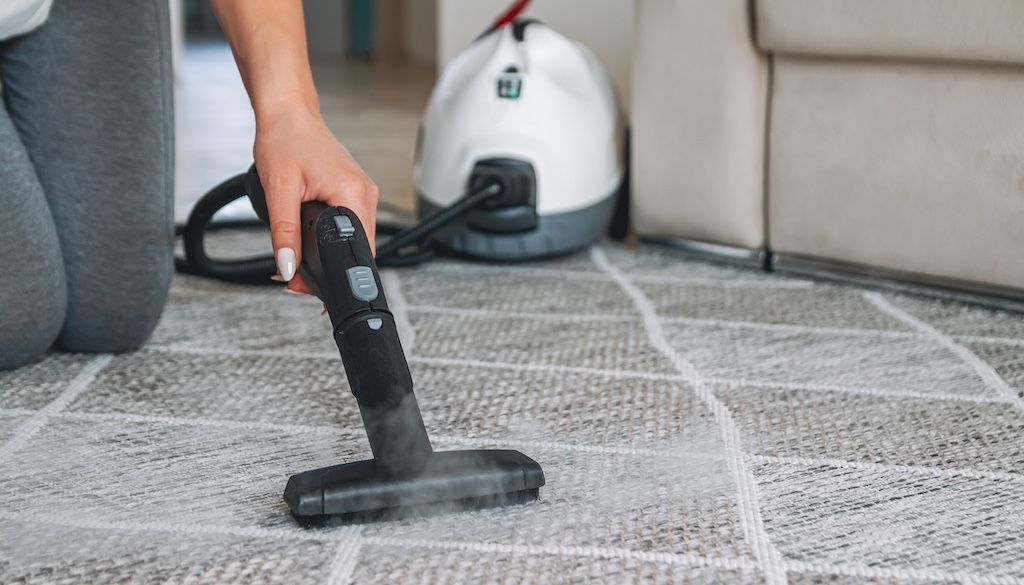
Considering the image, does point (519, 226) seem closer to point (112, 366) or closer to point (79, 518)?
point (112, 366)

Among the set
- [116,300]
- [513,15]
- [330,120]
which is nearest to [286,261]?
[116,300]

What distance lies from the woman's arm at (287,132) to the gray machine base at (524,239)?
0.65m

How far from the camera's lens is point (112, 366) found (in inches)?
38.8

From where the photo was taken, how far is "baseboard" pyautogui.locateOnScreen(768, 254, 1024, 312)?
124 centimetres

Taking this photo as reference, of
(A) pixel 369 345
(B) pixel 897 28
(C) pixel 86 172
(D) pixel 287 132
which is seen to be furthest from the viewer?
(B) pixel 897 28

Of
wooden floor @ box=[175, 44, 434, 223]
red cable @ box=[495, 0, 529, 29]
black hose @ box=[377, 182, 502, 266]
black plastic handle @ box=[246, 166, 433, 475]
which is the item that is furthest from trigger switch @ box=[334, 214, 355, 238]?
wooden floor @ box=[175, 44, 434, 223]

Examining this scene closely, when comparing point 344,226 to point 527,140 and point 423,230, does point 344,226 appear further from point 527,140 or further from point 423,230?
point 527,140

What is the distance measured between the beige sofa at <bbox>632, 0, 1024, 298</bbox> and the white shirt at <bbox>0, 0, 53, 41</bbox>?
2.54 feet

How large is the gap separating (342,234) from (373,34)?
569 centimetres

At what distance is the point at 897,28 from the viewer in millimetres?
1197

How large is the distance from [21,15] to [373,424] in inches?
17.7

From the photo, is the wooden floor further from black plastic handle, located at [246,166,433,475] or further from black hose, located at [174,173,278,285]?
black plastic handle, located at [246,166,433,475]

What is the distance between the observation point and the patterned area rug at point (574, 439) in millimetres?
636

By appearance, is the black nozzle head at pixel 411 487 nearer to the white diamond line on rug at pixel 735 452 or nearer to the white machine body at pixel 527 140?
the white diamond line on rug at pixel 735 452
